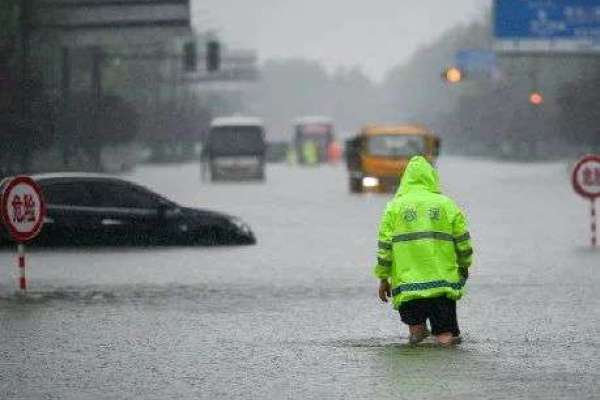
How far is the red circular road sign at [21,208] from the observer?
16703 mm

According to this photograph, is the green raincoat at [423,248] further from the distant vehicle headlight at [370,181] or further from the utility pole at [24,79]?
the utility pole at [24,79]

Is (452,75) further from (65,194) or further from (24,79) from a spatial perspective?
(65,194)

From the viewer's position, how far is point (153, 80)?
4414 inches

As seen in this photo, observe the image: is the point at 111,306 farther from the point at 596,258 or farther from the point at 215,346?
the point at 596,258

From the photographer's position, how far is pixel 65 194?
918 inches

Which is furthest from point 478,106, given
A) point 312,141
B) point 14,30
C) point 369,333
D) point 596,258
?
point 369,333

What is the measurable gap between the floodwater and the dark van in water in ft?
125

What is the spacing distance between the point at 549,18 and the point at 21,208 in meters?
37.2

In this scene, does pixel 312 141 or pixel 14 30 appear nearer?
pixel 14 30

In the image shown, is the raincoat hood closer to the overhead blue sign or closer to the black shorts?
the black shorts

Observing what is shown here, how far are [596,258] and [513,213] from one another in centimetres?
1286

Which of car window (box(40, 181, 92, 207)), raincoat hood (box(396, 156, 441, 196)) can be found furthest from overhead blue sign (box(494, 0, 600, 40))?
raincoat hood (box(396, 156, 441, 196))

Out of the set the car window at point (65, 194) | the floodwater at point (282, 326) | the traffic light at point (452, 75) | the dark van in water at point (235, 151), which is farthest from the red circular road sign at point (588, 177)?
the dark van in water at point (235, 151)

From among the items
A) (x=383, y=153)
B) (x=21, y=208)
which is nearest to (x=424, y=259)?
(x=21, y=208)
